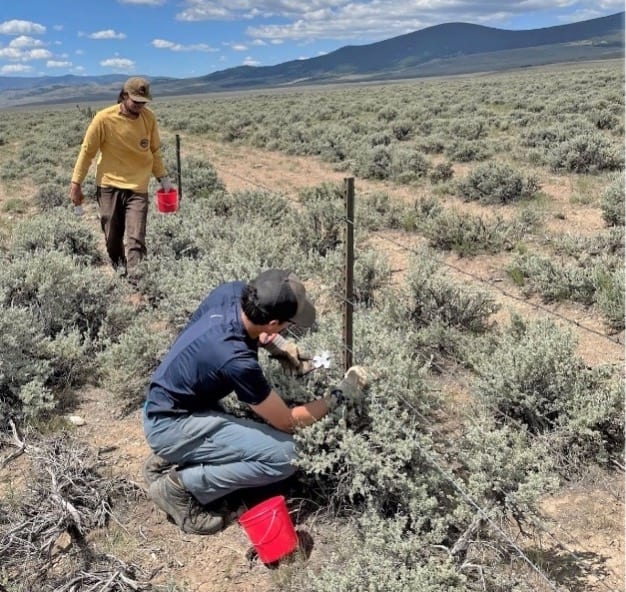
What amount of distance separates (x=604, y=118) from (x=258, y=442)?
1521 cm

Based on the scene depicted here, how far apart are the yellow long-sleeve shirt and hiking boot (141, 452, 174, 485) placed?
328 cm

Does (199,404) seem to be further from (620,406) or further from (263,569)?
(620,406)

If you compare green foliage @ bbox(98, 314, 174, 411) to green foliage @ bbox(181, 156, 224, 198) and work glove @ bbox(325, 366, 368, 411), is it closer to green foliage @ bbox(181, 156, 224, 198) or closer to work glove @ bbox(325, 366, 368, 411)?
work glove @ bbox(325, 366, 368, 411)

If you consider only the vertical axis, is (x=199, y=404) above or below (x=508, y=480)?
above

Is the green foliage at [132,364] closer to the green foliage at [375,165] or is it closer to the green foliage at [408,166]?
the green foliage at [408,166]

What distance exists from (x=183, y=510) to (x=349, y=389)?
Result: 108 centimetres

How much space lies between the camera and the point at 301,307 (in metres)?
2.80

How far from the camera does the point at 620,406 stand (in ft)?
12.0

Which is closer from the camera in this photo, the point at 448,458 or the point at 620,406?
the point at 448,458

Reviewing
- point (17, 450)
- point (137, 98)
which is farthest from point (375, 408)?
point (137, 98)

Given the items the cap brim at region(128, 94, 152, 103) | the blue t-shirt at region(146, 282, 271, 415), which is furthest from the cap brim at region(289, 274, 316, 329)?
the cap brim at region(128, 94, 152, 103)

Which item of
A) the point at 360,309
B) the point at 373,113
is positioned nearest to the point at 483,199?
the point at 360,309

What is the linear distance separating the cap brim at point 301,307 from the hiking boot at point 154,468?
1187mm

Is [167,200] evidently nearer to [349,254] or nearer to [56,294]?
[56,294]
